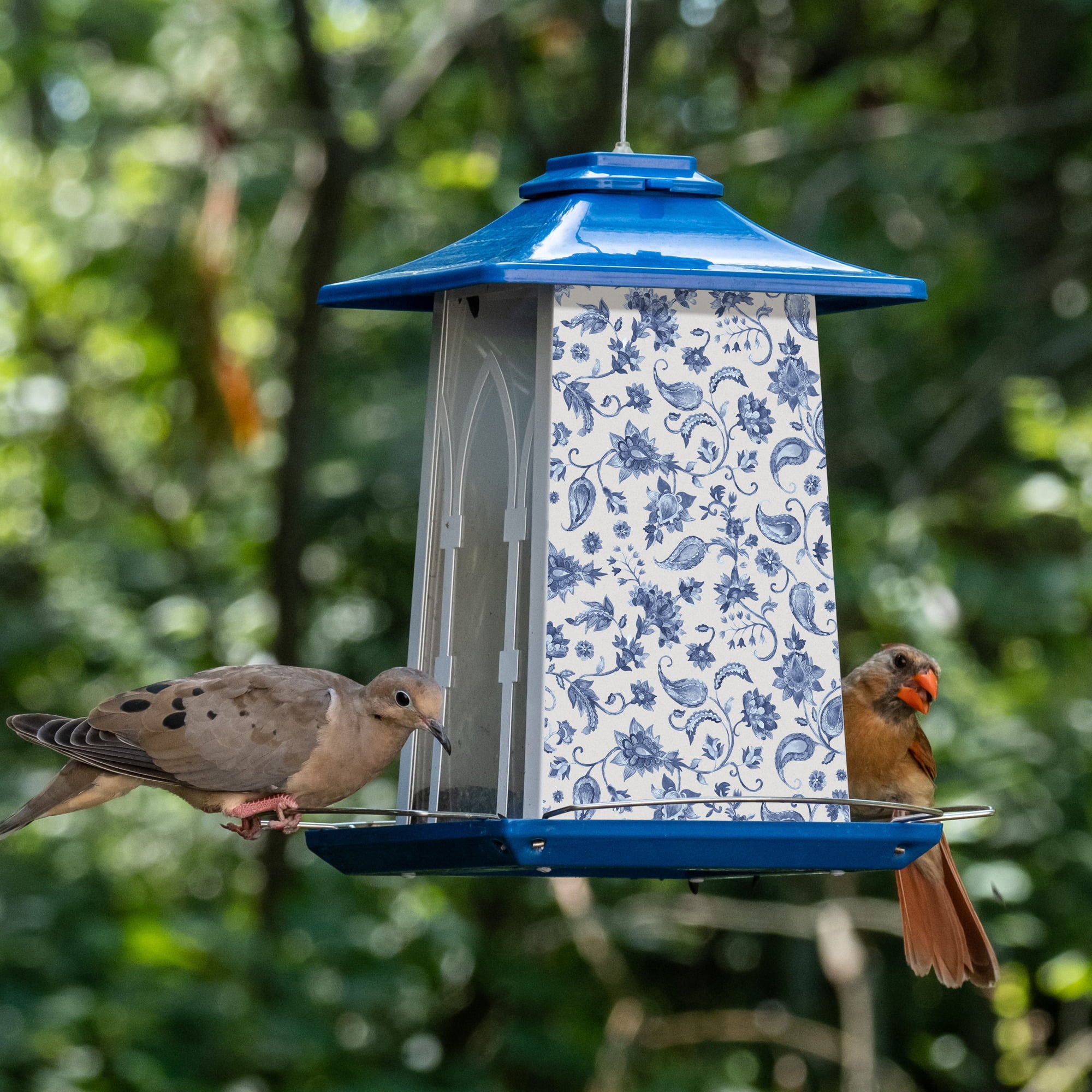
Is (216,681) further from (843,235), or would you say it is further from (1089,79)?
(1089,79)

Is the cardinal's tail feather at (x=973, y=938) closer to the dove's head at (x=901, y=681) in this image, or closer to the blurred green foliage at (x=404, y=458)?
the dove's head at (x=901, y=681)

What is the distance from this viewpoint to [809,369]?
→ 12.0 ft

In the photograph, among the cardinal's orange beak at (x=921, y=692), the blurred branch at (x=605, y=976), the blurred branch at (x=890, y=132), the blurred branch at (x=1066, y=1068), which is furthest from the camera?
the blurred branch at (x=890, y=132)

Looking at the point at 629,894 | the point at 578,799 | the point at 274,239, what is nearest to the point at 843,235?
the point at 274,239

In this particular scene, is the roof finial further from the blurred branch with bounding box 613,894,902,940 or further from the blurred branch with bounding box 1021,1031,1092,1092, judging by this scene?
the blurred branch with bounding box 1021,1031,1092,1092

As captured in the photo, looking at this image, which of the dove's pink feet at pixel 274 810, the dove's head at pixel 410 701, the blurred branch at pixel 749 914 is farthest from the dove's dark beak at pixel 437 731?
the blurred branch at pixel 749 914

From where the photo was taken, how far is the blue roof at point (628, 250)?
3305mm

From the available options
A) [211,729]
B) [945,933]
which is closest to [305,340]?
[211,729]

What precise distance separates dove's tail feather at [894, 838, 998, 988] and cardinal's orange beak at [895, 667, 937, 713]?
348 millimetres

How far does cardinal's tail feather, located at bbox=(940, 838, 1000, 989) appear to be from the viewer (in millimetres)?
4246

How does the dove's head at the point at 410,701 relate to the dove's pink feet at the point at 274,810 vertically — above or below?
above

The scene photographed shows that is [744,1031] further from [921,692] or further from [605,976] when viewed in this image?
[921,692]

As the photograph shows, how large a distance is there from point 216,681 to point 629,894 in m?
6.28

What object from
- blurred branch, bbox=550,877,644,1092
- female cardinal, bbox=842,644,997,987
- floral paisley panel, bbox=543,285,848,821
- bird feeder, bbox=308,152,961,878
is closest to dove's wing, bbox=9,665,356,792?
bird feeder, bbox=308,152,961,878
